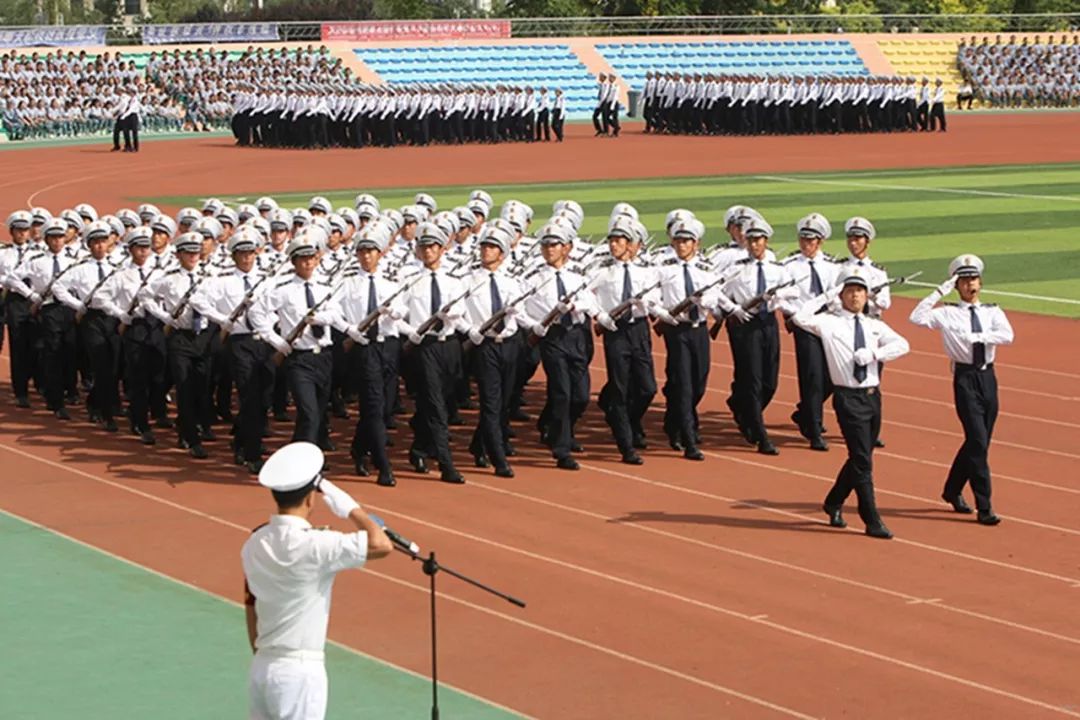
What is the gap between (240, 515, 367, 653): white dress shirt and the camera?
278 inches

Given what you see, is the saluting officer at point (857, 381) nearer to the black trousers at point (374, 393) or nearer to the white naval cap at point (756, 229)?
the white naval cap at point (756, 229)

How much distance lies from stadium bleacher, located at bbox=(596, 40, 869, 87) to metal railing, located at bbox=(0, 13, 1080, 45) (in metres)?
2.31

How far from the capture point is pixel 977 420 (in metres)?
13.3

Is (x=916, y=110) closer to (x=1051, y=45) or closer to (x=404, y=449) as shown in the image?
(x=1051, y=45)

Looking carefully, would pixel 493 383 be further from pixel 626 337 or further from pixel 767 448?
pixel 767 448

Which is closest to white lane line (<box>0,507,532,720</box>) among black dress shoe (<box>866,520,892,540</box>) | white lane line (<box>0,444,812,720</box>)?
white lane line (<box>0,444,812,720</box>)

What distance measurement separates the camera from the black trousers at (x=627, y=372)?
15547 millimetres

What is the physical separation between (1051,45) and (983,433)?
54789mm

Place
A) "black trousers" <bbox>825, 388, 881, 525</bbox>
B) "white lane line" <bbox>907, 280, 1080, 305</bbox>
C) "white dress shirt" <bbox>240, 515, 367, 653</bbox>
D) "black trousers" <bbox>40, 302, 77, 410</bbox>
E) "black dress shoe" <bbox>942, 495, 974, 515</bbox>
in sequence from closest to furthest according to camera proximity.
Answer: "white dress shirt" <bbox>240, 515, 367, 653</bbox>, "black trousers" <bbox>825, 388, 881, 525</bbox>, "black dress shoe" <bbox>942, 495, 974, 515</bbox>, "black trousers" <bbox>40, 302, 77, 410</bbox>, "white lane line" <bbox>907, 280, 1080, 305</bbox>

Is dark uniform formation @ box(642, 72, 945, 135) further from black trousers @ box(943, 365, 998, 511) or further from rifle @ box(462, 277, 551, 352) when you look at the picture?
black trousers @ box(943, 365, 998, 511)

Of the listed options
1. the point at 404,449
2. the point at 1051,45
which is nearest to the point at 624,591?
the point at 404,449

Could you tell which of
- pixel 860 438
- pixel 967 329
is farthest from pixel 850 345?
pixel 967 329

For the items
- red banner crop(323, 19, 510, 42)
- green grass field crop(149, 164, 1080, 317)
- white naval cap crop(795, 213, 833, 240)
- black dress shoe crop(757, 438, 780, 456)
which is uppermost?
red banner crop(323, 19, 510, 42)

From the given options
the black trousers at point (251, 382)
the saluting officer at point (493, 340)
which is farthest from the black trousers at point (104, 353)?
the saluting officer at point (493, 340)
